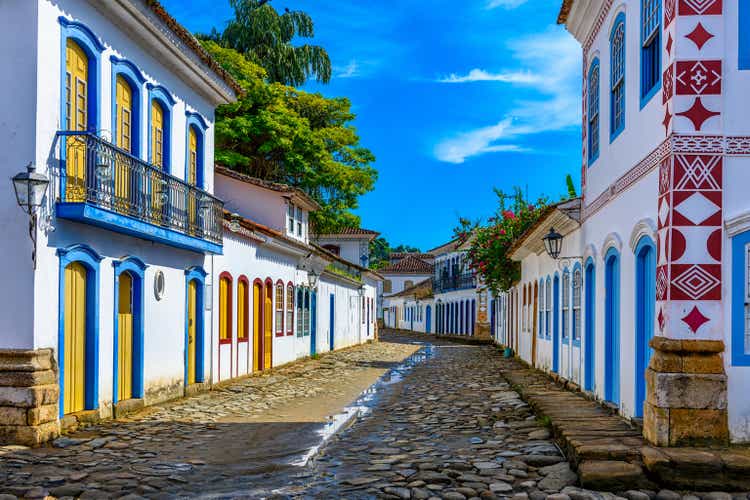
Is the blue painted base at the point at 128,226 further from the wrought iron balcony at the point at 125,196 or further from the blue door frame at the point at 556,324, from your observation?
the blue door frame at the point at 556,324

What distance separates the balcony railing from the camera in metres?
45.5

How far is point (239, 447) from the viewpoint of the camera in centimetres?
916

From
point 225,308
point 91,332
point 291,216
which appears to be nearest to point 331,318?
point 291,216

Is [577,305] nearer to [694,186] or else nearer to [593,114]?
[593,114]

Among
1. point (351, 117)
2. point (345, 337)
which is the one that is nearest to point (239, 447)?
point (345, 337)

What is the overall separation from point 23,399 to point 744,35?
28.1 ft

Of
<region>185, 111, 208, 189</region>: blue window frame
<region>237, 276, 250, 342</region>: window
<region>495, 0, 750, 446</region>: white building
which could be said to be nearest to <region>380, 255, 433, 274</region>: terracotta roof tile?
<region>237, 276, 250, 342</region>: window

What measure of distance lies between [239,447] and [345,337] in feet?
81.1

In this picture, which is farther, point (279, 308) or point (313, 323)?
point (313, 323)

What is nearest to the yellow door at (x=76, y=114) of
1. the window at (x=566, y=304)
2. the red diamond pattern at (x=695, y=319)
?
the red diamond pattern at (x=695, y=319)

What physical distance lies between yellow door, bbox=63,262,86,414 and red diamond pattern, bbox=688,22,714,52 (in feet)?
25.5

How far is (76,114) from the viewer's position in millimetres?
9969

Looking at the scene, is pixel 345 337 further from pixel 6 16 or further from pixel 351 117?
pixel 6 16

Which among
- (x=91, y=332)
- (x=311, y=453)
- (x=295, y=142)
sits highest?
(x=295, y=142)
